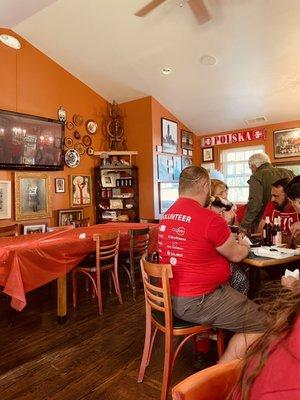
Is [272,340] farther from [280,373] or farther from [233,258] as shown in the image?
[233,258]

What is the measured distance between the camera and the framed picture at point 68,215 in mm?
4970

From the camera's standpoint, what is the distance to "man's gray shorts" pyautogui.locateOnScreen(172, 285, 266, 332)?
1.65m

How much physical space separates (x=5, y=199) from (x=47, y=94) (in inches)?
73.1

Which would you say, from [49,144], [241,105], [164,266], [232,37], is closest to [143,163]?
[49,144]

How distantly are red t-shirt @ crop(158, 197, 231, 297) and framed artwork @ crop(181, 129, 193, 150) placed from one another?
4645 mm

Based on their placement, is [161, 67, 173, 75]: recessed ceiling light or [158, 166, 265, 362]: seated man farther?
[161, 67, 173, 75]: recessed ceiling light

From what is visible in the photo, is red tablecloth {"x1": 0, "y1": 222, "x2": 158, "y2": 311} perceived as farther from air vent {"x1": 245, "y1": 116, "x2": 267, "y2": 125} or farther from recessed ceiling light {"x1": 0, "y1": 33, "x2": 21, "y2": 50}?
air vent {"x1": 245, "y1": 116, "x2": 267, "y2": 125}

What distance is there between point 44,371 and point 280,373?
2053mm

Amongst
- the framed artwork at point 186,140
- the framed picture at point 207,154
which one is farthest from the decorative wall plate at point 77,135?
the framed picture at point 207,154

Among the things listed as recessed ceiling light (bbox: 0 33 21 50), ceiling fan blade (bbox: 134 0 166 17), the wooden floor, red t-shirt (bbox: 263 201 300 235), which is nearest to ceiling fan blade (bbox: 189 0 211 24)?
ceiling fan blade (bbox: 134 0 166 17)

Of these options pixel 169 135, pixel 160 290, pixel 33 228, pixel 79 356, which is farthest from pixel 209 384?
pixel 169 135

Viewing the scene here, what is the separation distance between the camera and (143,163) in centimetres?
556

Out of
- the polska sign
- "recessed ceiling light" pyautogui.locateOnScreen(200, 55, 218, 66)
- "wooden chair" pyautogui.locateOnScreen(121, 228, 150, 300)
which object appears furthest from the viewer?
the polska sign

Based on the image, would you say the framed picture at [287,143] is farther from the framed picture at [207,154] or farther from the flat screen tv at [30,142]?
the flat screen tv at [30,142]
